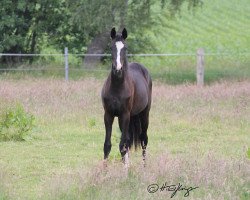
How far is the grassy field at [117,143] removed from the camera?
25.7ft

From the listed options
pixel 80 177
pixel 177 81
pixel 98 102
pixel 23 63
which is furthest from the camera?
pixel 23 63

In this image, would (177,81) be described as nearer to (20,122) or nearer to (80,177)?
(20,122)

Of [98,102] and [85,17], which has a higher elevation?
[85,17]

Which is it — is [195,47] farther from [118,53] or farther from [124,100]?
[118,53]

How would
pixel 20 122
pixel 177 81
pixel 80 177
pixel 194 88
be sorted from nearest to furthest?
pixel 80 177 → pixel 20 122 → pixel 194 88 → pixel 177 81

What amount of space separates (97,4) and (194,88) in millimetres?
5939

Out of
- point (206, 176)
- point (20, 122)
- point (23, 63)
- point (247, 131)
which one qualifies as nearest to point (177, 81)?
point (23, 63)

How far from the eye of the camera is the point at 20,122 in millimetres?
13078

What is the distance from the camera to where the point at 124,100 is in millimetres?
9867

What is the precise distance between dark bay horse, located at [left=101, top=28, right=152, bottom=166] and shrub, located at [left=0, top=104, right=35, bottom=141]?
301 cm

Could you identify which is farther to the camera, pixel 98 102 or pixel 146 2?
pixel 146 2

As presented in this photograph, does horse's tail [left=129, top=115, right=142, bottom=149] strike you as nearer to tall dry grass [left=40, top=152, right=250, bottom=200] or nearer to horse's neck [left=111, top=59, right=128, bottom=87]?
horse's neck [left=111, top=59, right=128, bottom=87]

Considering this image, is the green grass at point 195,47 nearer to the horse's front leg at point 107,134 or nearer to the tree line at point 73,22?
the tree line at point 73,22

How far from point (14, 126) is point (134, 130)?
318cm
